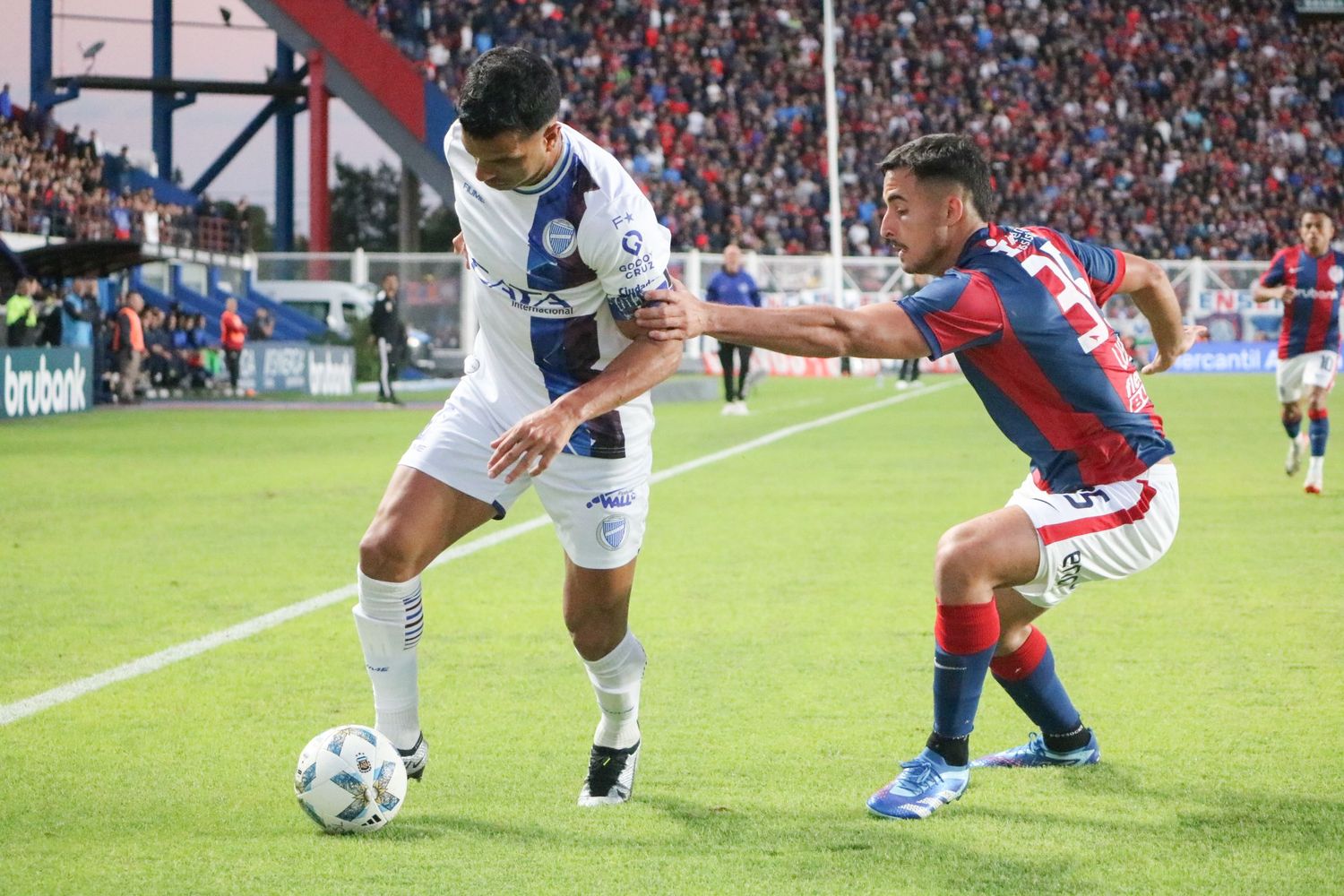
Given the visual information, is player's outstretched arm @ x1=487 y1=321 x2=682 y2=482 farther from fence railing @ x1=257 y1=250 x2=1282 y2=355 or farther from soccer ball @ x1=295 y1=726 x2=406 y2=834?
fence railing @ x1=257 y1=250 x2=1282 y2=355

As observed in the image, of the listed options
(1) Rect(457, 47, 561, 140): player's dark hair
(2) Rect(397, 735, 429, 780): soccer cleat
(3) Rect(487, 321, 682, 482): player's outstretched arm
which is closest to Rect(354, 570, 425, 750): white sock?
(2) Rect(397, 735, 429, 780): soccer cleat

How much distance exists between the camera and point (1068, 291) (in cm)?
434

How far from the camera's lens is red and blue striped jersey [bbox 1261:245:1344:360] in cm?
1317

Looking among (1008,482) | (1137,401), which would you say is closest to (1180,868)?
(1137,401)

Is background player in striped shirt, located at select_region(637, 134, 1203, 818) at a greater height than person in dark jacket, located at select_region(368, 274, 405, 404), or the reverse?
person in dark jacket, located at select_region(368, 274, 405, 404)

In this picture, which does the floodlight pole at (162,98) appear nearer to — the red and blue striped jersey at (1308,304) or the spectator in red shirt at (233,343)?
the spectator in red shirt at (233,343)

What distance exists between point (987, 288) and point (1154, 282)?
1058 mm

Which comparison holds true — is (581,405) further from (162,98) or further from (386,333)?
(162,98)

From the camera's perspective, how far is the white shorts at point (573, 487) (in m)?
4.48

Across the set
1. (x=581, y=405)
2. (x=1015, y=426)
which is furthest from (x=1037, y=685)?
(x=581, y=405)

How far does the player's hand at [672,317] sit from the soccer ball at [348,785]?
136 cm

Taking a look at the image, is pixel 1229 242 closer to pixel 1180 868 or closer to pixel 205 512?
pixel 205 512

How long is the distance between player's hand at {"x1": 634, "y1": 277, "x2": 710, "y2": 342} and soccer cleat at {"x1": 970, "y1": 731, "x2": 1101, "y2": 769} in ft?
6.00

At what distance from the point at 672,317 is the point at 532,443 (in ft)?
1.44
